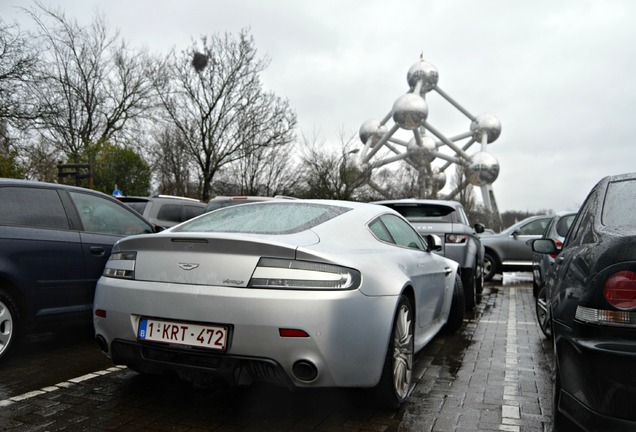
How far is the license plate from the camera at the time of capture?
2.92 m

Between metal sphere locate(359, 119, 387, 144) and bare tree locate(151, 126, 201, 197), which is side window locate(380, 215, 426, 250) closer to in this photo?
bare tree locate(151, 126, 201, 197)

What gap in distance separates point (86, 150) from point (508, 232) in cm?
2175

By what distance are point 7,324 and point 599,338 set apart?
4.28 metres

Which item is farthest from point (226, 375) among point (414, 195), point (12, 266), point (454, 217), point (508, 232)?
point (414, 195)

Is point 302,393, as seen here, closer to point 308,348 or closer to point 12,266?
point 308,348

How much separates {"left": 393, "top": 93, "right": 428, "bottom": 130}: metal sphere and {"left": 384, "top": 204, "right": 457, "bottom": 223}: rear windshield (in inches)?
1199

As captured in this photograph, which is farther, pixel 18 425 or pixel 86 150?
pixel 86 150

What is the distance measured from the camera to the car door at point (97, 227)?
505 centimetres

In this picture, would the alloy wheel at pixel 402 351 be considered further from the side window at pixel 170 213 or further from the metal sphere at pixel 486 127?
the metal sphere at pixel 486 127

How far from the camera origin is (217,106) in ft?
88.2

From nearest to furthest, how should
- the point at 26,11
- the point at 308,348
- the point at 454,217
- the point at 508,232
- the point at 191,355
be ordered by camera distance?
the point at 308,348, the point at 191,355, the point at 454,217, the point at 508,232, the point at 26,11

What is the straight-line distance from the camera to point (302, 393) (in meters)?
3.80

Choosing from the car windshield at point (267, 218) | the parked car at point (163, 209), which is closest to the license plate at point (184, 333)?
the car windshield at point (267, 218)

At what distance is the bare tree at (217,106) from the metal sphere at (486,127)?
25521 millimetres
